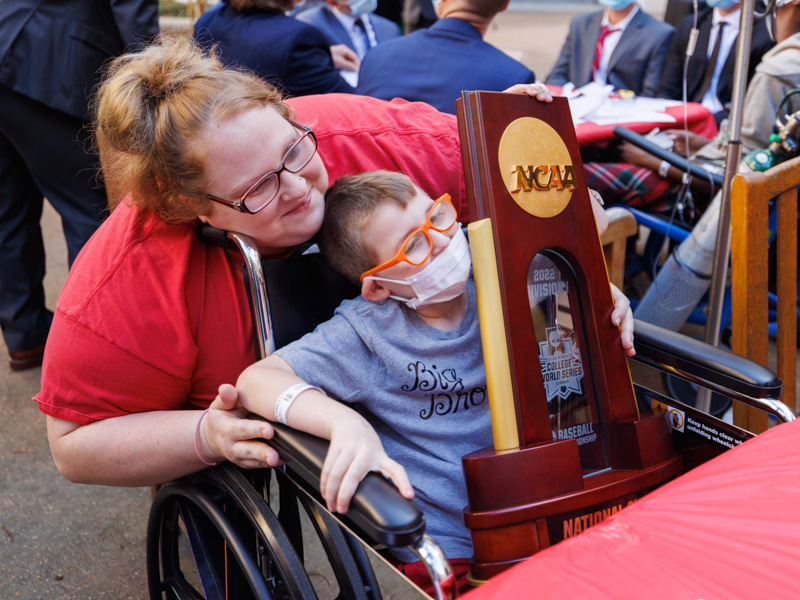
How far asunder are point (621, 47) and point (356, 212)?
3250 mm

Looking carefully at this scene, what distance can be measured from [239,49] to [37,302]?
52.2 inches

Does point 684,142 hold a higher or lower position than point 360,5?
lower

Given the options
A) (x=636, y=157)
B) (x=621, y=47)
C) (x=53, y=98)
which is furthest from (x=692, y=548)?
(x=621, y=47)

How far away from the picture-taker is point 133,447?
1.21m

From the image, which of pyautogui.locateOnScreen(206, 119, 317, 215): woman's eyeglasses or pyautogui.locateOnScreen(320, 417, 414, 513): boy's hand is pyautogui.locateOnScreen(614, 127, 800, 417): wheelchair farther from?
pyautogui.locateOnScreen(320, 417, 414, 513): boy's hand

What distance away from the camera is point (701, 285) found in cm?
226

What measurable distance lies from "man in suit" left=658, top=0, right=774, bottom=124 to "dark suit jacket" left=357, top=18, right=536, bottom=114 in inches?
69.9

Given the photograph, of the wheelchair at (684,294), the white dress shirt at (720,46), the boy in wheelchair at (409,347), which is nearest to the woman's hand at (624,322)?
the boy in wheelchair at (409,347)

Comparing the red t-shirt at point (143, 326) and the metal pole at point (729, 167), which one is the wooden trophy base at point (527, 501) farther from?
the metal pole at point (729, 167)

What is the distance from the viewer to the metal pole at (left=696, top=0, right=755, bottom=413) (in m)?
1.68

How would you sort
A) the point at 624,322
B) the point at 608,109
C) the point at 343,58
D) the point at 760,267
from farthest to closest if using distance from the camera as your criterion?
the point at 343,58, the point at 608,109, the point at 760,267, the point at 624,322

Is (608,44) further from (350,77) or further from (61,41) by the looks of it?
(61,41)

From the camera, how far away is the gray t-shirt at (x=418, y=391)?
1214 mm

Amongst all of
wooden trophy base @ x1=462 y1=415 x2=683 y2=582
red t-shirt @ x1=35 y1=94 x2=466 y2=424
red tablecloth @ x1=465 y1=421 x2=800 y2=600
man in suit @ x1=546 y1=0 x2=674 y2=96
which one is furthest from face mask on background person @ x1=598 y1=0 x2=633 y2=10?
red tablecloth @ x1=465 y1=421 x2=800 y2=600
